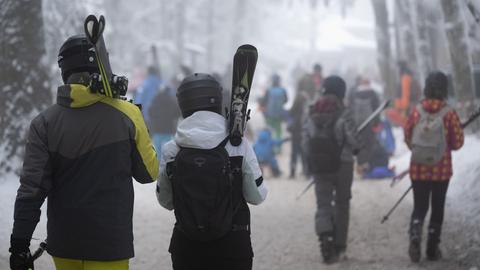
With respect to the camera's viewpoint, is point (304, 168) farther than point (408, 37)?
No

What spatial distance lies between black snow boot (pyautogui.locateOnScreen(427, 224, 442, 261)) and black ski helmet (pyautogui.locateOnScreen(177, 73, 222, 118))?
3.82m

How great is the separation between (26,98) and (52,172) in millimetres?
5720

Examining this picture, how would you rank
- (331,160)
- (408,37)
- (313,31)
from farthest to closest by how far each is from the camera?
(313,31)
(408,37)
(331,160)

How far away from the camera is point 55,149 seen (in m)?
4.01

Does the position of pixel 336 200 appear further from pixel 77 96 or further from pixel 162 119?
pixel 162 119

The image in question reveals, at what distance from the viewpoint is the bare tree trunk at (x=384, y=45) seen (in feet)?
79.5

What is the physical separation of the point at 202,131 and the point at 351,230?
5756mm

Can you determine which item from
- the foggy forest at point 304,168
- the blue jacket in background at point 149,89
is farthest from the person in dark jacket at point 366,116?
the blue jacket in background at point 149,89

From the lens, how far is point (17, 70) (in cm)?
935

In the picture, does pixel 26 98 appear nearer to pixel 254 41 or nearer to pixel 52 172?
pixel 52 172

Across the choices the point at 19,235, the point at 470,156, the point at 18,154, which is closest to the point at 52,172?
the point at 19,235

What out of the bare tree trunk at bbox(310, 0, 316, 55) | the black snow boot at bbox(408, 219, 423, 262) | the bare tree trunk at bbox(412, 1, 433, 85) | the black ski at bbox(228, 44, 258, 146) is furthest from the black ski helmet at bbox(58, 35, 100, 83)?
the bare tree trunk at bbox(310, 0, 316, 55)

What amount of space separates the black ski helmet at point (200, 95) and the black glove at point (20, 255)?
1246mm

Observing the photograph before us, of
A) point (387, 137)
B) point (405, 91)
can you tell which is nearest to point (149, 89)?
point (387, 137)
